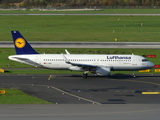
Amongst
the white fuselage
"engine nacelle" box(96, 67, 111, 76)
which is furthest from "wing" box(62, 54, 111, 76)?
the white fuselage

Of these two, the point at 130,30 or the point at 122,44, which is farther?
the point at 130,30

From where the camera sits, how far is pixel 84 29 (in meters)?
114

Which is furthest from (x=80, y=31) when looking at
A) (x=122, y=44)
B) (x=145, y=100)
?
(x=145, y=100)

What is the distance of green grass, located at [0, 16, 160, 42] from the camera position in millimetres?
94562

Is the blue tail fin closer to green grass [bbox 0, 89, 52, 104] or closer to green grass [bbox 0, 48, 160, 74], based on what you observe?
green grass [bbox 0, 48, 160, 74]

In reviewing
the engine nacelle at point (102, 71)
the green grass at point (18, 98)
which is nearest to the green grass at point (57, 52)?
the engine nacelle at point (102, 71)

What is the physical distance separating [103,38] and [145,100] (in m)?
57.8

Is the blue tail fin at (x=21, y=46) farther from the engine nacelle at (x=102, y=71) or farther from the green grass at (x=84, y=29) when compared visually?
the green grass at (x=84, y=29)

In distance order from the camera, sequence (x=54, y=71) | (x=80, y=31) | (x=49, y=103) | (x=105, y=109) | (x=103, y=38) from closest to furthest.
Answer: (x=105, y=109) → (x=49, y=103) → (x=54, y=71) → (x=103, y=38) → (x=80, y=31)

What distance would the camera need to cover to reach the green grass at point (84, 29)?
9456 cm

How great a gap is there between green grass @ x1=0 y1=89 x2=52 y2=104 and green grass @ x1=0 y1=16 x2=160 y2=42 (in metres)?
51.1

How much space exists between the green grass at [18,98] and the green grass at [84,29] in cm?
5106

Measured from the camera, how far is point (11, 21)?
13612cm

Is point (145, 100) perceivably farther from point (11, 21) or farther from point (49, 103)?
point (11, 21)
